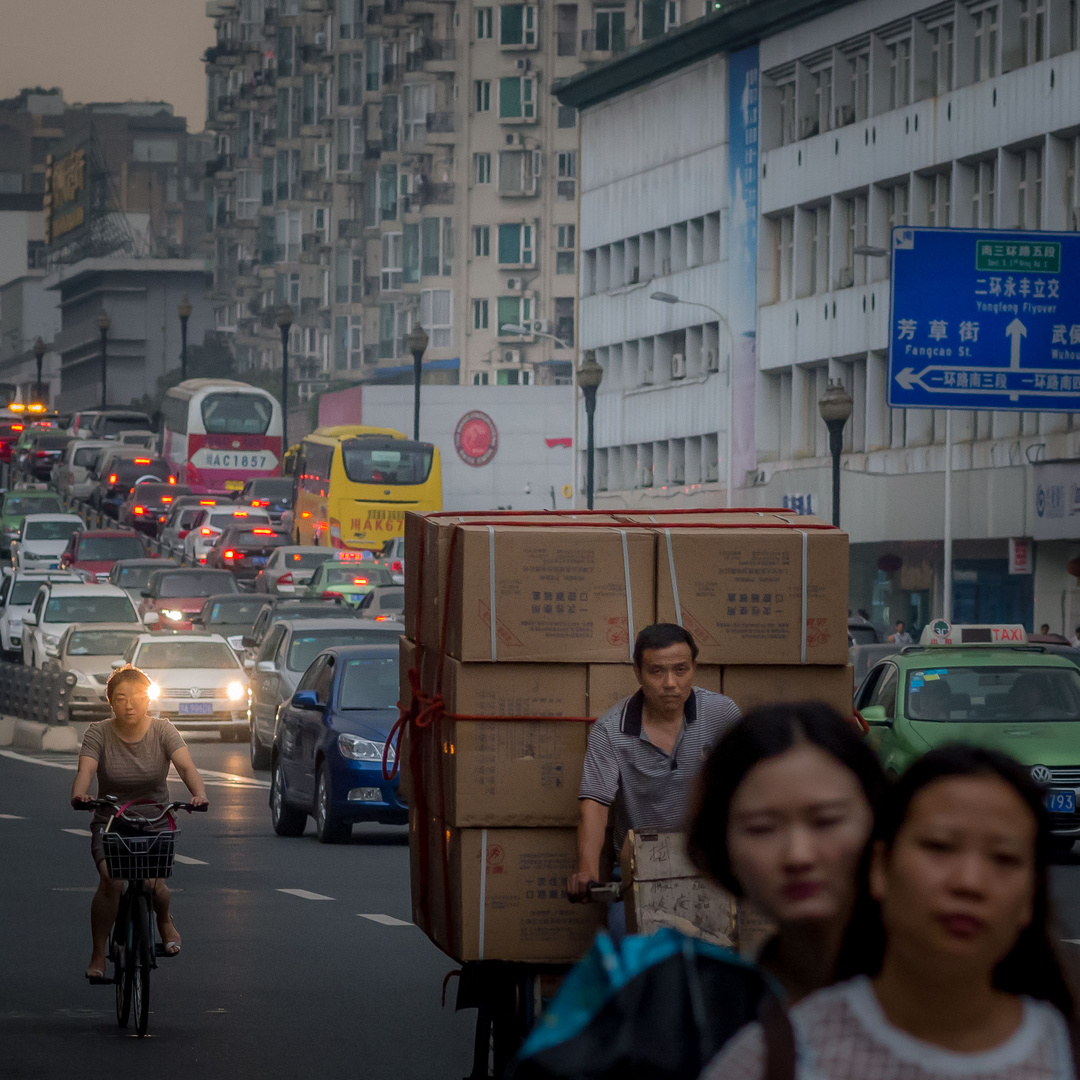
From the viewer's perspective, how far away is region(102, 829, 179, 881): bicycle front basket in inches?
427

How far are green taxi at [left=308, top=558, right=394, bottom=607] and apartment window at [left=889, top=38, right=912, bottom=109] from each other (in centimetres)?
1706

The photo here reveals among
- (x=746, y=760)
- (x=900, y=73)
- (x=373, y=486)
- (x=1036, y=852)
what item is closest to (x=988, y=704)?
(x=746, y=760)

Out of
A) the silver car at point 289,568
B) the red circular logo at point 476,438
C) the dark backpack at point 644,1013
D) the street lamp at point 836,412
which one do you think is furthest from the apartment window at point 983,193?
the dark backpack at point 644,1013

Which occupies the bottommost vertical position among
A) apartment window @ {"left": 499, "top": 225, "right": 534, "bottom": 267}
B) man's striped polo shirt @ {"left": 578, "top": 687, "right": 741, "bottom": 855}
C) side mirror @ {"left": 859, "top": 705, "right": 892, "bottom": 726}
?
side mirror @ {"left": 859, "top": 705, "right": 892, "bottom": 726}

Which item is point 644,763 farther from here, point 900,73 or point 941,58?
point 900,73

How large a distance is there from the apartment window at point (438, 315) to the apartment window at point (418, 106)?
24.0ft

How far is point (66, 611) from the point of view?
140 ft

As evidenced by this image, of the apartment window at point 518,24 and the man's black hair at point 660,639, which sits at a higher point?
the apartment window at point 518,24

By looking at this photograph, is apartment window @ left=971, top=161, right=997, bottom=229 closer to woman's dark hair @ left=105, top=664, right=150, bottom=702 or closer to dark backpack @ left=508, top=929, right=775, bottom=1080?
woman's dark hair @ left=105, top=664, right=150, bottom=702

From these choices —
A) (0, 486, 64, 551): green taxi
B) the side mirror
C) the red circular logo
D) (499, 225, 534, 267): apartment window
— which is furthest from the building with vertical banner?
(499, 225, 534, 267): apartment window

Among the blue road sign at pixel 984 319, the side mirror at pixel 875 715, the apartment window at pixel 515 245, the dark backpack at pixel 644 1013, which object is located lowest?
the side mirror at pixel 875 715

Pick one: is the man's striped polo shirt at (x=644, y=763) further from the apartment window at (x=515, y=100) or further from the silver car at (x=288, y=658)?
the apartment window at (x=515, y=100)

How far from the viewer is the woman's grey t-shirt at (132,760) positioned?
36.6 feet

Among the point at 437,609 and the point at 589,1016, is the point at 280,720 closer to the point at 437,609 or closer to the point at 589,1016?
the point at 437,609
